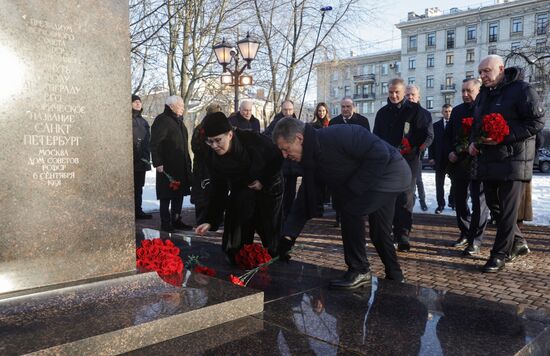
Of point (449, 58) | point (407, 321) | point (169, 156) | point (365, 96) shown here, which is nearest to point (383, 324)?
point (407, 321)

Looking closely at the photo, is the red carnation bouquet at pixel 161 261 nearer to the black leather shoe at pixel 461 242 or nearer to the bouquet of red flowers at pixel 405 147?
the bouquet of red flowers at pixel 405 147

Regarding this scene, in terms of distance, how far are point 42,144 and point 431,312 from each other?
2.64 meters

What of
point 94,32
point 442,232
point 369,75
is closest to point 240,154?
point 94,32

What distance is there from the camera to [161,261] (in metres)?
3.72

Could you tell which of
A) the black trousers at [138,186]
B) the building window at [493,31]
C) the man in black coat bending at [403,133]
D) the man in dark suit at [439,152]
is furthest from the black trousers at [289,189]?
the building window at [493,31]

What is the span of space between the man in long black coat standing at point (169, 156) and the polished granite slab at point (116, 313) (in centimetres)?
425

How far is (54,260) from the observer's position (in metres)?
3.11

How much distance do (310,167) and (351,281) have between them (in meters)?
0.92

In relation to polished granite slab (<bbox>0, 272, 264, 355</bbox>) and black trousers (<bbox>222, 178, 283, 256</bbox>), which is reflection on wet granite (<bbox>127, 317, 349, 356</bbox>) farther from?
black trousers (<bbox>222, 178, 283, 256</bbox>)

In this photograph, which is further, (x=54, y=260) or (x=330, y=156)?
(x=330, y=156)

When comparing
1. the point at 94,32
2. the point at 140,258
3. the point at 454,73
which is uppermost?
the point at 454,73

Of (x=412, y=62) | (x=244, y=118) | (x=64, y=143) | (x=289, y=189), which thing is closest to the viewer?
(x=64, y=143)

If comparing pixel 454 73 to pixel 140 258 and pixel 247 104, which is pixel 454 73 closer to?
pixel 247 104

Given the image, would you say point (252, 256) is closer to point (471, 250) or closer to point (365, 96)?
point (471, 250)
